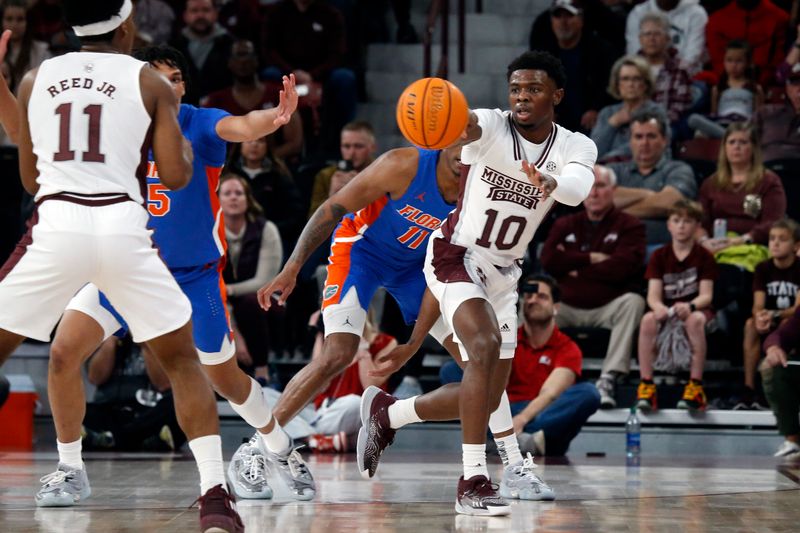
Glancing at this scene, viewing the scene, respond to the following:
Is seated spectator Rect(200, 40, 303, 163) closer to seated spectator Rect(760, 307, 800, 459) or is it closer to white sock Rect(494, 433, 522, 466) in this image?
seated spectator Rect(760, 307, 800, 459)

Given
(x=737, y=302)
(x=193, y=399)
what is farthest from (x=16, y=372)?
(x=193, y=399)

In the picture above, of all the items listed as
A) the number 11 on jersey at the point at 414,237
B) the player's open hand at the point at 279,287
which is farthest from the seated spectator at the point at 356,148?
the player's open hand at the point at 279,287

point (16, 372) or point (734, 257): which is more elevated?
point (734, 257)

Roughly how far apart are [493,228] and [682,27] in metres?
7.55

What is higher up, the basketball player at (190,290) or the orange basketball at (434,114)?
the orange basketball at (434,114)

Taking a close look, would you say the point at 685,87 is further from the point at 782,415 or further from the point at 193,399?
the point at 193,399

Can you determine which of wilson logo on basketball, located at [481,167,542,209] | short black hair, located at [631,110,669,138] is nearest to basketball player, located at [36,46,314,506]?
wilson logo on basketball, located at [481,167,542,209]

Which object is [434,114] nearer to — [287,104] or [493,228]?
[287,104]

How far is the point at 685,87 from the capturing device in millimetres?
12180

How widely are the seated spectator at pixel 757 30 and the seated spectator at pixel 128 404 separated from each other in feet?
21.4

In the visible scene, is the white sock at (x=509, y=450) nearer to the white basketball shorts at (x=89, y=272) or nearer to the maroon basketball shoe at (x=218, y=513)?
the maroon basketball shoe at (x=218, y=513)

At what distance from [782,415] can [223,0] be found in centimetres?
815

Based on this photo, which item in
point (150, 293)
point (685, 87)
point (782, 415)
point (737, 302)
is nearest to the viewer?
point (150, 293)

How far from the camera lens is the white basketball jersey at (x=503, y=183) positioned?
600 cm
